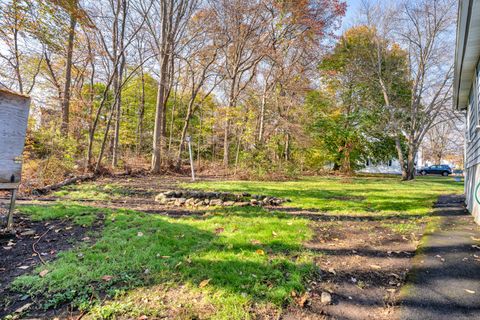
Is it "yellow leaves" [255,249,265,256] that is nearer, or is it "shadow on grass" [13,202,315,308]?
"shadow on grass" [13,202,315,308]

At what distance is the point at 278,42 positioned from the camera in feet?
45.7

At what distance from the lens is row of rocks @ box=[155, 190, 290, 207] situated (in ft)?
A: 19.0

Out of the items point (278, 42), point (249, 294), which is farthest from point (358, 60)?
point (249, 294)

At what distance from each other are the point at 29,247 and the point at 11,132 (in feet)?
4.43

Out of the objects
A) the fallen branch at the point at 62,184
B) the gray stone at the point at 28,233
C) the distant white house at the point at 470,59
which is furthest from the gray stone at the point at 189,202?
the distant white house at the point at 470,59

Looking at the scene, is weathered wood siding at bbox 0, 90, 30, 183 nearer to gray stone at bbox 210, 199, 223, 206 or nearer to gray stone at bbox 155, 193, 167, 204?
gray stone at bbox 155, 193, 167, 204

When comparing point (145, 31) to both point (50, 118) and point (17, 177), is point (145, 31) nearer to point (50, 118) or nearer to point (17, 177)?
point (50, 118)

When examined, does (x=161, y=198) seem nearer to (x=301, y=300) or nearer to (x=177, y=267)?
(x=177, y=267)

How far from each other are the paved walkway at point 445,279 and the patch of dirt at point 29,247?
116 inches

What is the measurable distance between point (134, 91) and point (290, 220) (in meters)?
19.1

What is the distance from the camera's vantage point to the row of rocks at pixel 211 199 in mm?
5801

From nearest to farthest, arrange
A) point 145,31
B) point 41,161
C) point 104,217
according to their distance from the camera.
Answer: point 104,217 < point 41,161 < point 145,31

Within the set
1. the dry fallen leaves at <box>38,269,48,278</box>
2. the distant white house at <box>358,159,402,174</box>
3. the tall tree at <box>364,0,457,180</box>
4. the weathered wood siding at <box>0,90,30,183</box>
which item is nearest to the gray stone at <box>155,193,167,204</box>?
the weathered wood siding at <box>0,90,30,183</box>

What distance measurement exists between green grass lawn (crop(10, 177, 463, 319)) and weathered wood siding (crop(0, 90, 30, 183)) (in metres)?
1.17
